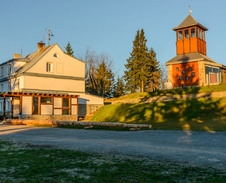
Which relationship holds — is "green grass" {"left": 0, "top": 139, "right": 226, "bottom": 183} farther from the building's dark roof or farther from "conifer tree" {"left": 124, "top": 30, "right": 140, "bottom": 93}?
"conifer tree" {"left": 124, "top": 30, "right": 140, "bottom": 93}

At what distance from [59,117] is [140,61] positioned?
24160 mm

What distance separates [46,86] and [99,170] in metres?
33.4

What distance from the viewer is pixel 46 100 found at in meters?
34.1

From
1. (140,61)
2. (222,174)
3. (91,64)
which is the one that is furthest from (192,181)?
(91,64)

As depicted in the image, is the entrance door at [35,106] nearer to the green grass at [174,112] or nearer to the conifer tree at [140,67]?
the green grass at [174,112]

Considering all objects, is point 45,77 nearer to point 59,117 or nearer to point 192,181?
point 59,117

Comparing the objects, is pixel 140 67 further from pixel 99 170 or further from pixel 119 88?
pixel 99 170

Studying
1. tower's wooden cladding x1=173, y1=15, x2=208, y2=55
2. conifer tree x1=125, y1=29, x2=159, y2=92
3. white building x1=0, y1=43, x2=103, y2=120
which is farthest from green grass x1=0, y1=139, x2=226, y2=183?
conifer tree x1=125, y1=29, x2=159, y2=92

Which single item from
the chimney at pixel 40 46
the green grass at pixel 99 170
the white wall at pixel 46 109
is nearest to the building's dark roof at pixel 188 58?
the white wall at pixel 46 109

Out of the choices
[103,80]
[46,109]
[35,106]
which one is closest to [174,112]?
[46,109]

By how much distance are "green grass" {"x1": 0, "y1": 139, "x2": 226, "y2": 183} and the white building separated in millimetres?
26224

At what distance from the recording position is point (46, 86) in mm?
37312

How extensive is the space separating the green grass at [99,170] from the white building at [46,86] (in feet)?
86.0

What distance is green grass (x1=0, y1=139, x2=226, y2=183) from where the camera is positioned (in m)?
4.75
